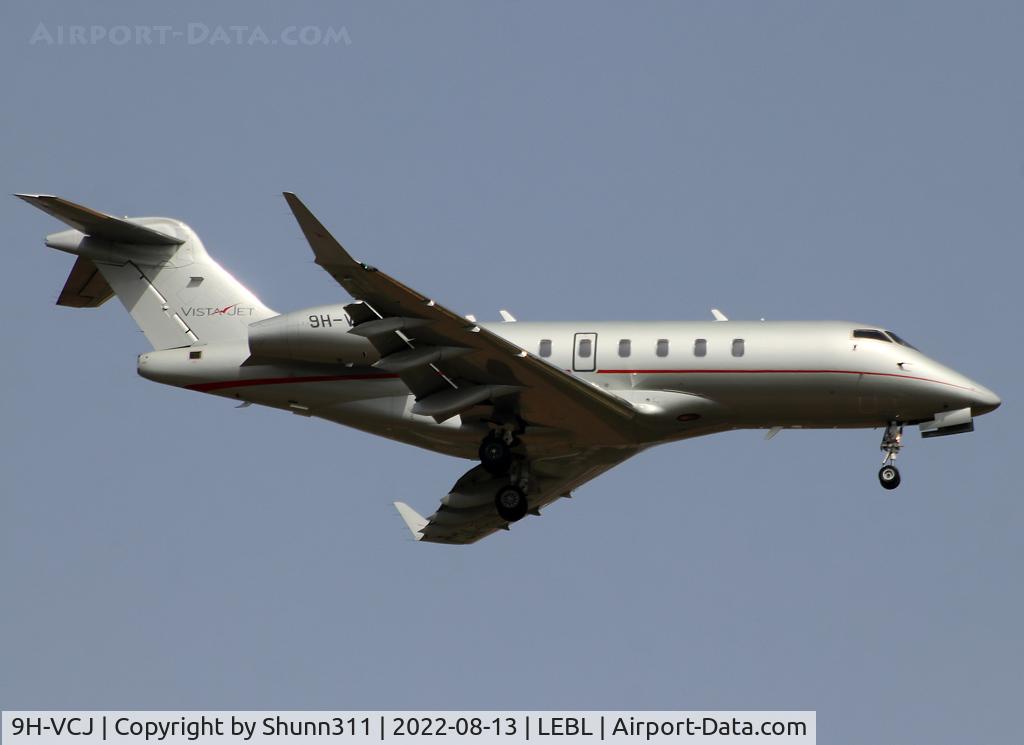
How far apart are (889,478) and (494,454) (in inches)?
250

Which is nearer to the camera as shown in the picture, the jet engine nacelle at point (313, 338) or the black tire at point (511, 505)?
the jet engine nacelle at point (313, 338)

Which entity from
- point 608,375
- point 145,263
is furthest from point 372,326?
point 145,263

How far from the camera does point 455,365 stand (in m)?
28.7

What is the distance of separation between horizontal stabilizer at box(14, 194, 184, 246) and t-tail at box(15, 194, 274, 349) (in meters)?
0.02

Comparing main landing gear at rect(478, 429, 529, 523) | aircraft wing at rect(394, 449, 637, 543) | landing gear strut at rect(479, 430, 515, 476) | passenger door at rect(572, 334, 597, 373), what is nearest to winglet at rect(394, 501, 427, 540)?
aircraft wing at rect(394, 449, 637, 543)

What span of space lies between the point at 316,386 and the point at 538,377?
4141 mm

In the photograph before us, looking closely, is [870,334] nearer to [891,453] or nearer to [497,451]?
[891,453]

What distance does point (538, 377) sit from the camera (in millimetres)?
28531

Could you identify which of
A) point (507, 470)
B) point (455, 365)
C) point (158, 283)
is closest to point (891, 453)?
point (507, 470)

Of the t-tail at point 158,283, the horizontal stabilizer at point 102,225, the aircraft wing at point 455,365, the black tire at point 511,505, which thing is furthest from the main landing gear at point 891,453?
the horizontal stabilizer at point 102,225

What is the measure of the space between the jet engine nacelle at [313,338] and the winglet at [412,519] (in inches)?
221

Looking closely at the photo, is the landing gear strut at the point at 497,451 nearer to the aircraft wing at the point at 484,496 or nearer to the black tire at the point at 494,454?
the black tire at the point at 494,454

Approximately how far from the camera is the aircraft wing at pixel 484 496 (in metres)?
31.7

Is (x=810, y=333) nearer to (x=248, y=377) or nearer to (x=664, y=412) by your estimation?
(x=664, y=412)
